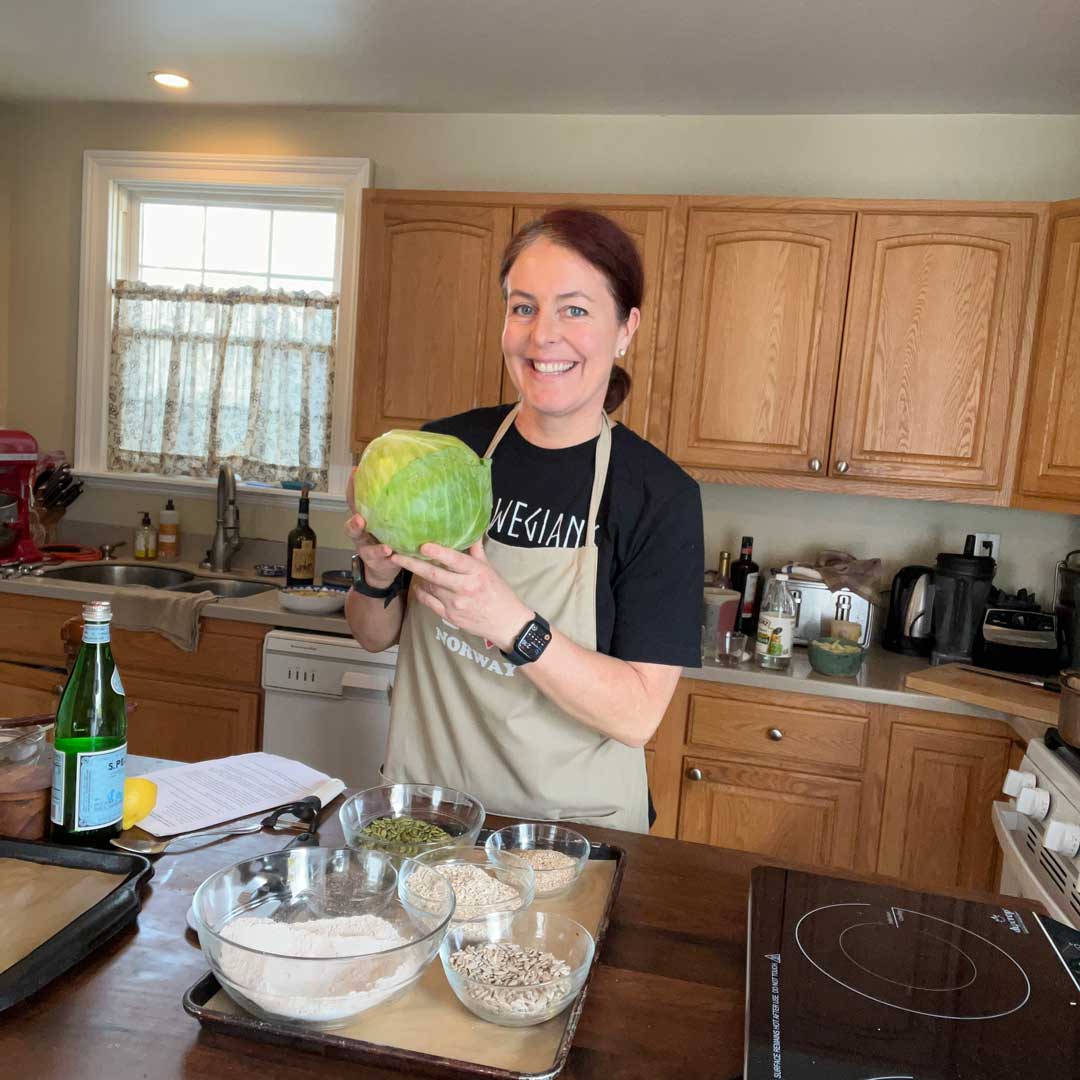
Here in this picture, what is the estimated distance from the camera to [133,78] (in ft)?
10.9

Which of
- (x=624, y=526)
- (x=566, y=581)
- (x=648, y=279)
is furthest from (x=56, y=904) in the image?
(x=648, y=279)

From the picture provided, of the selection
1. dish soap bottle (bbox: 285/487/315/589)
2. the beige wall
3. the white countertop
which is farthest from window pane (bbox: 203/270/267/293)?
the white countertop

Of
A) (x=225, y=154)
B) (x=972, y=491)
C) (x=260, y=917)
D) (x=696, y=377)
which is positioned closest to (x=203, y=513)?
(x=225, y=154)

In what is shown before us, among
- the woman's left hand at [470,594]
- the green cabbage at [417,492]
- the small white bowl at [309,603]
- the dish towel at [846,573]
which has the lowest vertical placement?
the small white bowl at [309,603]

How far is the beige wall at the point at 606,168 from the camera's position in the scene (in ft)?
10.0

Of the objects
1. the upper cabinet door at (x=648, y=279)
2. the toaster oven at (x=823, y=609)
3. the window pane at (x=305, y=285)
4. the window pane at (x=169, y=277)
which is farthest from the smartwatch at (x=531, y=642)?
the window pane at (x=169, y=277)

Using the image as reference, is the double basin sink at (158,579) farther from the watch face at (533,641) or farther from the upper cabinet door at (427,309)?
the watch face at (533,641)

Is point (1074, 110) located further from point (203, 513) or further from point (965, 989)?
point (203, 513)

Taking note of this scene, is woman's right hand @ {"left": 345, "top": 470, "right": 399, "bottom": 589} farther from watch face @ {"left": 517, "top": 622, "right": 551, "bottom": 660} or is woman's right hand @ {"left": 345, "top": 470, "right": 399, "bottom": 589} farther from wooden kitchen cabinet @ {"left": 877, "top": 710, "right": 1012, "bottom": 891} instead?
wooden kitchen cabinet @ {"left": 877, "top": 710, "right": 1012, "bottom": 891}

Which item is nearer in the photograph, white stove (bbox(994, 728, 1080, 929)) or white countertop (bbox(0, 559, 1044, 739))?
white stove (bbox(994, 728, 1080, 929))

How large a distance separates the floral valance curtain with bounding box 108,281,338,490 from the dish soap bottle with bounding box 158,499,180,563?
0.17m

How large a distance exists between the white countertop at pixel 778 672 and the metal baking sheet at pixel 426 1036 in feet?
6.17

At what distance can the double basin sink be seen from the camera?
343 centimetres

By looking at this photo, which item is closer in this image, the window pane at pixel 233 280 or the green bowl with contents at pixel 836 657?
the green bowl with contents at pixel 836 657
